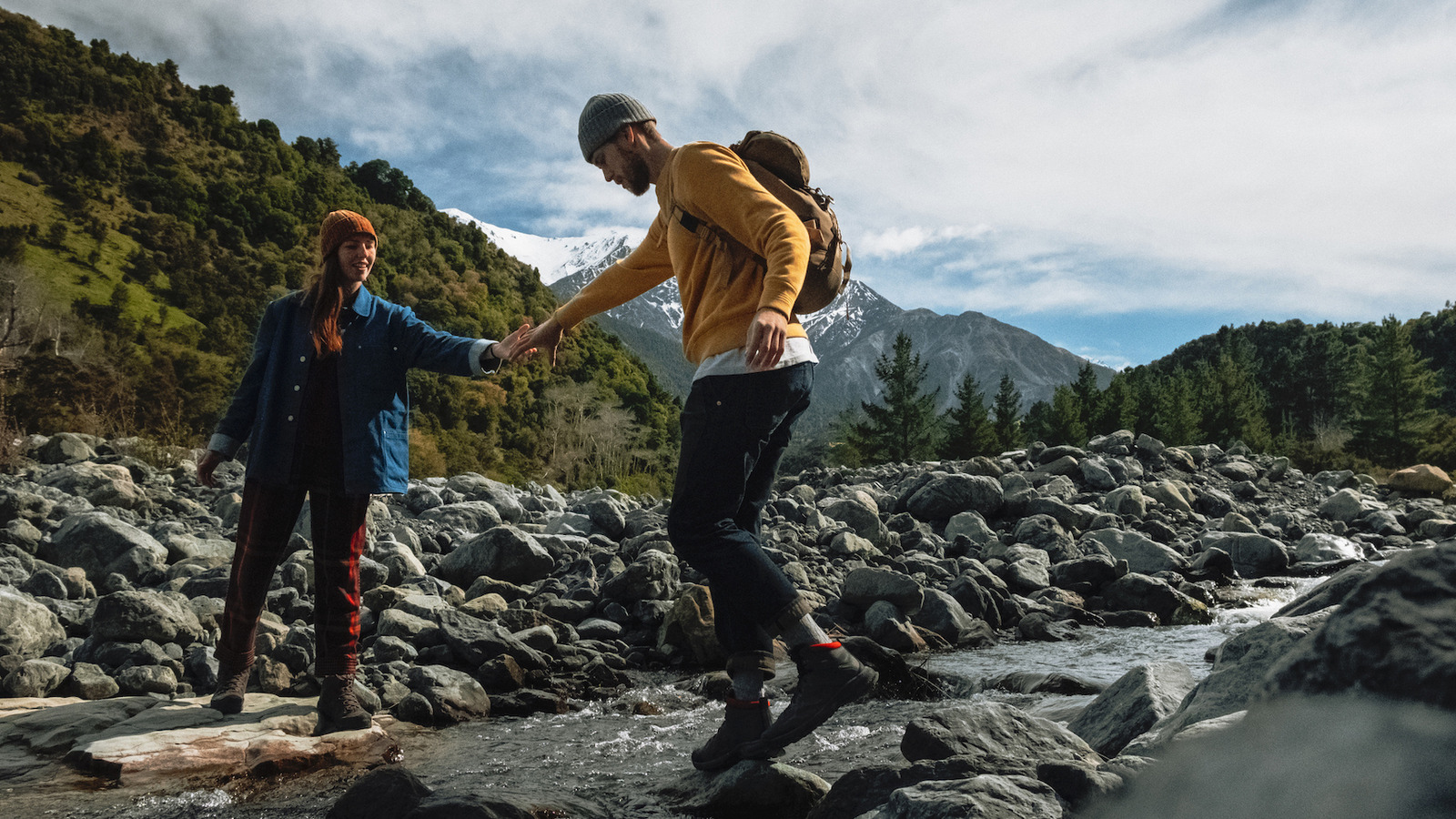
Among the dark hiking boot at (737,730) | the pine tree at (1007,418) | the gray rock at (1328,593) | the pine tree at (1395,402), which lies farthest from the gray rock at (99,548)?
the pine tree at (1395,402)

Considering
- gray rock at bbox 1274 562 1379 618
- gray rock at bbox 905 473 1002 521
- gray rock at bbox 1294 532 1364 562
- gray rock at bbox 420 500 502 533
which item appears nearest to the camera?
gray rock at bbox 1274 562 1379 618

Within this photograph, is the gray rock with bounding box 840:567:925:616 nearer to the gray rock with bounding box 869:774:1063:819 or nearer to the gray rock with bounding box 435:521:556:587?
the gray rock with bounding box 435:521:556:587

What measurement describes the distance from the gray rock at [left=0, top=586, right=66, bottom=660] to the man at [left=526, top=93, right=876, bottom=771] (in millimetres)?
3418

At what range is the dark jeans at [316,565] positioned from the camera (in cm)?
319

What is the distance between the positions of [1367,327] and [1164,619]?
8753cm

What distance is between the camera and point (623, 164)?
2652 millimetres

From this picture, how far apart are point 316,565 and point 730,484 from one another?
1.93 metres

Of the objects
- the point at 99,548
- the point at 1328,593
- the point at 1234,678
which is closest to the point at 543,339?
the point at 1234,678

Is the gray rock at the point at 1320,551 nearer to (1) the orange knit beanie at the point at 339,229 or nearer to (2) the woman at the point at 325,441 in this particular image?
(2) the woman at the point at 325,441

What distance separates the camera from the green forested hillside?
2720cm

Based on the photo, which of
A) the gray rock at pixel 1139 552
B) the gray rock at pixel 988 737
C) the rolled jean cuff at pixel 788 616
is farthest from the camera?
the gray rock at pixel 1139 552

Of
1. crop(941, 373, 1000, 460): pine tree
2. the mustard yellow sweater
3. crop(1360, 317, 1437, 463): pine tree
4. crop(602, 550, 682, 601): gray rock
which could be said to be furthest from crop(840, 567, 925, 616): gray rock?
crop(1360, 317, 1437, 463): pine tree

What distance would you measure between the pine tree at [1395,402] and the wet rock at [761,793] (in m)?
52.7

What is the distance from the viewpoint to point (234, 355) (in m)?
34.4
